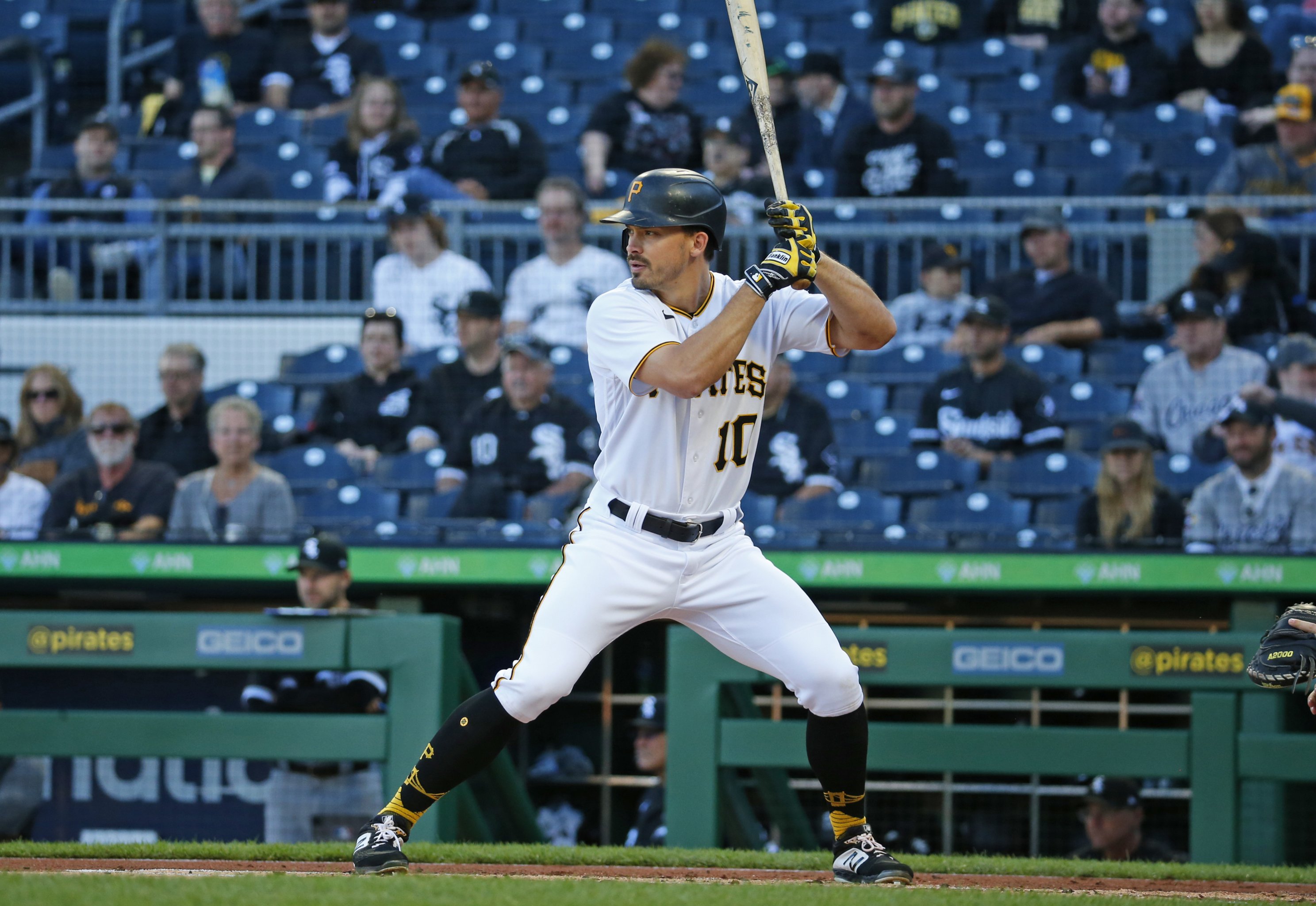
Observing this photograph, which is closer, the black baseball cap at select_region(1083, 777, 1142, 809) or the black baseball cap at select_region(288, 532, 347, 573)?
the black baseball cap at select_region(288, 532, 347, 573)

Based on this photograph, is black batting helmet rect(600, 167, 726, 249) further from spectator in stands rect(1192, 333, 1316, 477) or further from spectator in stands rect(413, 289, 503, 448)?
spectator in stands rect(1192, 333, 1316, 477)

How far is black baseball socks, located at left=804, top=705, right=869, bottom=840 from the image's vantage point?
354cm

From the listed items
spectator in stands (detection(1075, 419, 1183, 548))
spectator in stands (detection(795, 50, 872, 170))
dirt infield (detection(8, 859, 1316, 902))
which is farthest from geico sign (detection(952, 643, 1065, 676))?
spectator in stands (detection(795, 50, 872, 170))

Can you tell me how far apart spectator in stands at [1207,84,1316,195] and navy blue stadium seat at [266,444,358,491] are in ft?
15.4

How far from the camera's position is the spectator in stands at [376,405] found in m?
7.30

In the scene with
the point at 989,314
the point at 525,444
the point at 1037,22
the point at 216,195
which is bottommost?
the point at 525,444

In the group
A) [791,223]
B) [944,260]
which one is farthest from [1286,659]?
[944,260]

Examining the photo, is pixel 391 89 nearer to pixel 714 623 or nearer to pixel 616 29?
pixel 616 29

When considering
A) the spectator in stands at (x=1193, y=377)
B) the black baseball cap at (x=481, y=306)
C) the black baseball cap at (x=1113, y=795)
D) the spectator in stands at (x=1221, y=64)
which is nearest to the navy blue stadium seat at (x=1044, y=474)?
the spectator in stands at (x=1193, y=377)

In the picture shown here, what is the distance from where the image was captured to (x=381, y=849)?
3410 millimetres

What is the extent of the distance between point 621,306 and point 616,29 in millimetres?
7894

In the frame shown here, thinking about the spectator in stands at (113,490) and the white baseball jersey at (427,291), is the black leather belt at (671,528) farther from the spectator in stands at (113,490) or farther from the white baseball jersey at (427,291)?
the white baseball jersey at (427,291)

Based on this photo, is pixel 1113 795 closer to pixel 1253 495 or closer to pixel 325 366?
pixel 1253 495

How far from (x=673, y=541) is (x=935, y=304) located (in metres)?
4.65
